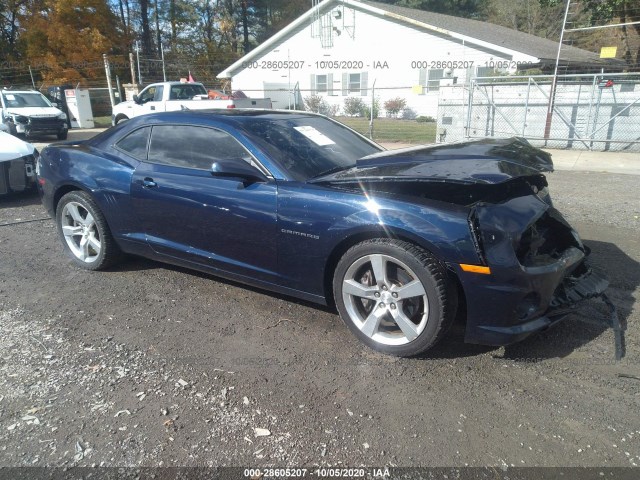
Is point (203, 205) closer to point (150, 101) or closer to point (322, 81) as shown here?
point (150, 101)

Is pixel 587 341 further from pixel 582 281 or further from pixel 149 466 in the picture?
pixel 149 466

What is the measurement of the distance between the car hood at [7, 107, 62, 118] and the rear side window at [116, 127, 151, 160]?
14832 millimetres

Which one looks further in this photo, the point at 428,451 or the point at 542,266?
the point at 542,266

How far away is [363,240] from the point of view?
10.0ft

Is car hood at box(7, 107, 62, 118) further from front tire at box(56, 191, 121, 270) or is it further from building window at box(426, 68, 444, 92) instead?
building window at box(426, 68, 444, 92)

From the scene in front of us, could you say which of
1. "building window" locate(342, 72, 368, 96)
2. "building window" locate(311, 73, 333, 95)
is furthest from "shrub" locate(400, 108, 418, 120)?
"building window" locate(311, 73, 333, 95)

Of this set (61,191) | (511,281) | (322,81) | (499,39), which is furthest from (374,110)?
(511,281)

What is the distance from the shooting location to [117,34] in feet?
102

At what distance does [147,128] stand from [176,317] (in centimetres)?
170

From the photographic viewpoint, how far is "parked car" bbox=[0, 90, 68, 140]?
53.1 feet

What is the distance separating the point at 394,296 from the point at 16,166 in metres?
6.45

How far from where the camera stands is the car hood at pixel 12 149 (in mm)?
6824

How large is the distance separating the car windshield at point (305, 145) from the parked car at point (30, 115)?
15.5 metres

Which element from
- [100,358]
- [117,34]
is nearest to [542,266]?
[100,358]
